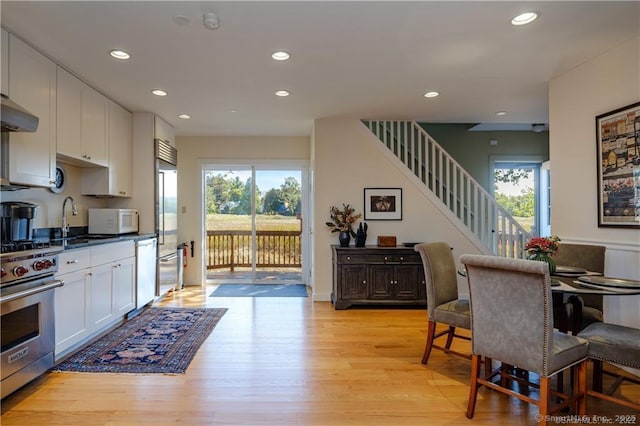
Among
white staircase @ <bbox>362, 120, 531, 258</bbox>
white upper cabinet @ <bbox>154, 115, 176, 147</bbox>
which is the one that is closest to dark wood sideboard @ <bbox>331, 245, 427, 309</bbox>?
white staircase @ <bbox>362, 120, 531, 258</bbox>

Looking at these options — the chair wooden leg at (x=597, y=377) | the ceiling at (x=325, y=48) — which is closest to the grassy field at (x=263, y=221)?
the ceiling at (x=325, y=48)

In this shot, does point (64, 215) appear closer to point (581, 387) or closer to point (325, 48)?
point (325, 48)

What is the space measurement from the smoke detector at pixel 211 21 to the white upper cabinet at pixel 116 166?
2307 mm

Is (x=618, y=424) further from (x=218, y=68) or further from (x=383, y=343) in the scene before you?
(x=218, y=68)

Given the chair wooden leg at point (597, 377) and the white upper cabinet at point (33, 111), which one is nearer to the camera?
the chair wooden leg at point (597, 377)

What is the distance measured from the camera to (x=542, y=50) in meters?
2.93

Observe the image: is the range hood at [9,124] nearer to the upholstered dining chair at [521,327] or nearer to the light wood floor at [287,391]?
the light wood floor at [287,391]

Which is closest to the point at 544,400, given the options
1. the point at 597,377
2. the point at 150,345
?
the point at 597,377

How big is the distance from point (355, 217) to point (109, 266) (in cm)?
296

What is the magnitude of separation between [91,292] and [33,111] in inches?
61.0

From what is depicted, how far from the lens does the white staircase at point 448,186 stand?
491 cm

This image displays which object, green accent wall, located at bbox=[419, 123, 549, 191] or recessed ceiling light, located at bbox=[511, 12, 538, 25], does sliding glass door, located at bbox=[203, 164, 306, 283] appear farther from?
recessed ceiling light, located at bbox=[511, 12, 538, 25]

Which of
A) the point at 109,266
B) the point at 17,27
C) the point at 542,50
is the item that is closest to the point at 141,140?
the point at 109,266

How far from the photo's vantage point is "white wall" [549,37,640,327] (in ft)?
9.16
